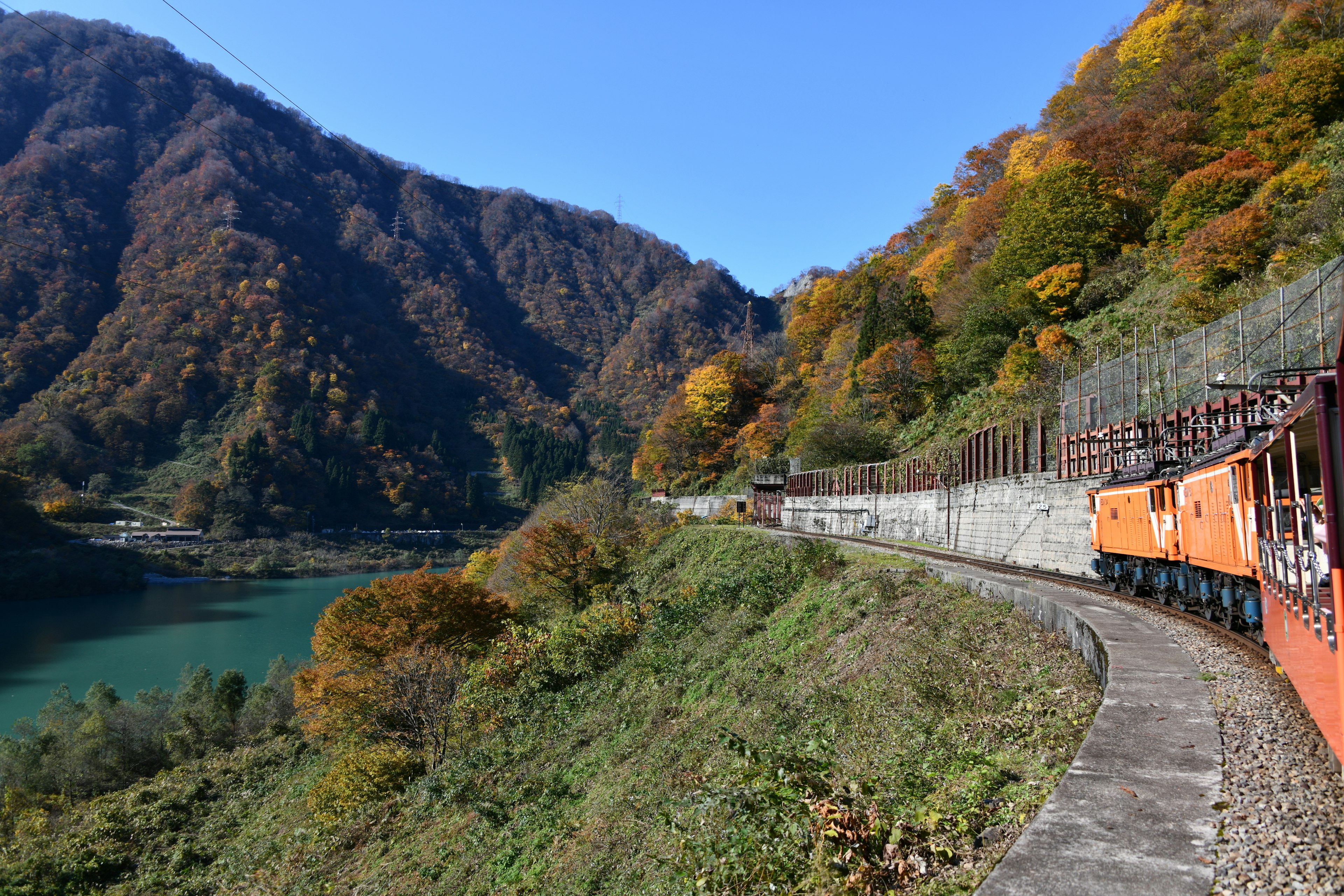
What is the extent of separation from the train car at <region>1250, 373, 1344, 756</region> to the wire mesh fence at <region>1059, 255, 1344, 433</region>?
6021 mm

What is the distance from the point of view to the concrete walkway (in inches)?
118

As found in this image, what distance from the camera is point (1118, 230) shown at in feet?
123

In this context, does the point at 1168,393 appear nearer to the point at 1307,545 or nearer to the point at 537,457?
the point at 1307,545

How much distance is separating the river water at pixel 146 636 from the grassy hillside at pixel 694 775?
18.7 metres

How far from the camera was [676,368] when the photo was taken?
5812 inches

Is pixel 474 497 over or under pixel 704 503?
over

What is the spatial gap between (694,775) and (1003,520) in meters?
18.4

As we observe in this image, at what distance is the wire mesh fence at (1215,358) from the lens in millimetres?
15273

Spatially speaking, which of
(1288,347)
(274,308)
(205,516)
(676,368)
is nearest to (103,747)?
(1288,347)

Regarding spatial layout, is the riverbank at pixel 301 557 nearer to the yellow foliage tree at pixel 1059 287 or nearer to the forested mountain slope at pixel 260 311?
the forested mountain slope at pixel 260 311

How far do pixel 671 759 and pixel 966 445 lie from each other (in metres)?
22.6

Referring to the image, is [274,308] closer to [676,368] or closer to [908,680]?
[676,368]

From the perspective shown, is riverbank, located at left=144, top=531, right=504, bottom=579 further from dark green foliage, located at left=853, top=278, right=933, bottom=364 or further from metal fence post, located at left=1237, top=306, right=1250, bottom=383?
metal fence post, located at left=1237, top=306, right=1250, bottom=383

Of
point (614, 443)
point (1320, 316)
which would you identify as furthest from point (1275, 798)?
point (614, 443)
